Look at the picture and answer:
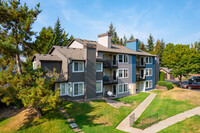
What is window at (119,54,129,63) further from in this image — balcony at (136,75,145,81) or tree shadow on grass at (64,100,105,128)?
tree shadow on grass at (64,100,105,128)

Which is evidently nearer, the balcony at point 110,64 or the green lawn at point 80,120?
the green lawn at point 80,120

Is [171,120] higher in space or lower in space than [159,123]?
higher

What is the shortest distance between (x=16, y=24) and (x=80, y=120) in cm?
1451

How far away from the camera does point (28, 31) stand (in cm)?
1778

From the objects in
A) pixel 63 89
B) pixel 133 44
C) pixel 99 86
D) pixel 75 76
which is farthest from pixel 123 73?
pixel 63 89

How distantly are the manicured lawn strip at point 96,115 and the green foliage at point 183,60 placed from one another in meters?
23.2

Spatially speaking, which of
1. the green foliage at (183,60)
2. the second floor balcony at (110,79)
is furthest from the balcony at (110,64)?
the green foliage at (183,60)

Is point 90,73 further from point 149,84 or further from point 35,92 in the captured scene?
point 149,84

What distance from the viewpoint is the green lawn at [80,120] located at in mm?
14396

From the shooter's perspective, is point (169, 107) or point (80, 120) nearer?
point (80, 120)

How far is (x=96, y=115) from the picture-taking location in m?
17.5

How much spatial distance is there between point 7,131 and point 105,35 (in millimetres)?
23442

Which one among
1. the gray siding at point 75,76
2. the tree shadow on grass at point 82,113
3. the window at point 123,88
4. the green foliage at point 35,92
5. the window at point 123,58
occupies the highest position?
the window at point 123,58

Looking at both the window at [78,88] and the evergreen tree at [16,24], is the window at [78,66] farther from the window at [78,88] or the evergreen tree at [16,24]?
the evergreen tree at [16,24]
